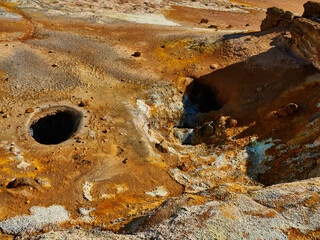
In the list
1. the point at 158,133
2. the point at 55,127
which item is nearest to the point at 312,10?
the point at 158,133

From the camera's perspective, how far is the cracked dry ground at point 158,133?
6555 mm

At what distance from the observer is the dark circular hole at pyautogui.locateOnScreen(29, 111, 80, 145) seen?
13.6m

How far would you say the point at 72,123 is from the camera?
1384cm

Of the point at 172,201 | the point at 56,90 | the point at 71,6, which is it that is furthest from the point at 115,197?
the point at 71,6

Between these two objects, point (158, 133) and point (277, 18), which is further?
point (277, 18)

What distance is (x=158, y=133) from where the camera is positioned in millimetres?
14453

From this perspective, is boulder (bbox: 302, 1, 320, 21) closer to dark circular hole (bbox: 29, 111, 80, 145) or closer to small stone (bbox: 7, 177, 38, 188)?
dark circular hole (bbox: 29, 111, 80, 145)

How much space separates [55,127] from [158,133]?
5.11m

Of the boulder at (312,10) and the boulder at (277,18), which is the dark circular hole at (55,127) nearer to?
the boulder at (277,18)

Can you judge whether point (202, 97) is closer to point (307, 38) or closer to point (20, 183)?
point (307, 38)

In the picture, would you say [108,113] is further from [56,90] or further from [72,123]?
[56,90]

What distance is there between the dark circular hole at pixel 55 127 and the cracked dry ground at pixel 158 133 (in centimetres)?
5

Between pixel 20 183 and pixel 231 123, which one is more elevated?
pixel 231 123

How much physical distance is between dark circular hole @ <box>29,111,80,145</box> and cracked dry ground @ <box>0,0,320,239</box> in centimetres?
5
